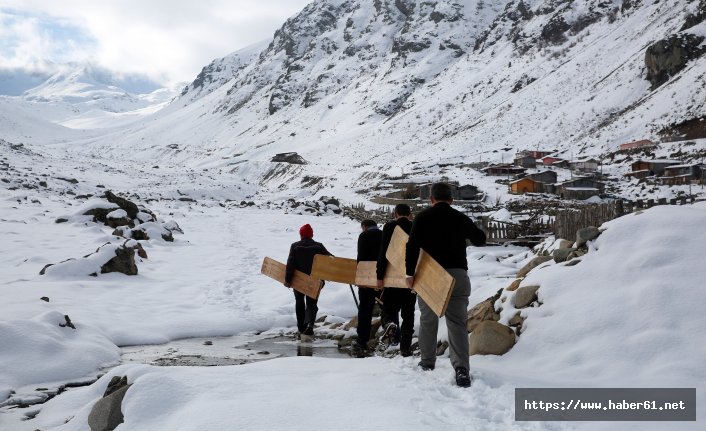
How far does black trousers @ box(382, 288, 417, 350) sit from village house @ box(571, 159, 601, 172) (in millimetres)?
51401

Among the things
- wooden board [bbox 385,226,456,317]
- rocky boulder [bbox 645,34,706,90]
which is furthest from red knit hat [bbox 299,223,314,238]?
rocky boulder [bbox 645,34,706,90]

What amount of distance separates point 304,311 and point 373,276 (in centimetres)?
220

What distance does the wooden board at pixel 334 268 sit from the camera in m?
7.84

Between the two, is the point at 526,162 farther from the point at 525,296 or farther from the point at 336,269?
the point at 525,296

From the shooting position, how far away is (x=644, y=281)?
554cm

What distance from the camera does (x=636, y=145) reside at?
54781 mm

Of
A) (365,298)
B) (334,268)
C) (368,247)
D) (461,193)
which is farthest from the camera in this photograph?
(461,193)

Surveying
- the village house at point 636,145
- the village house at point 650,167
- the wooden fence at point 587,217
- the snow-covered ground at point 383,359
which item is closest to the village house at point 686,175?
the village house at point 650,167

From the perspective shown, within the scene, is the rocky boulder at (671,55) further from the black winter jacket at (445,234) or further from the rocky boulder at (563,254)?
A: the black winter jacket at (445,234)

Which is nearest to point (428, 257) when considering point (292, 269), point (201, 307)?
point (292, 269)

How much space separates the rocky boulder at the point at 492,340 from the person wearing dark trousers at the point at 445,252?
843mm

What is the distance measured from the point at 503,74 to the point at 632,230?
102 m

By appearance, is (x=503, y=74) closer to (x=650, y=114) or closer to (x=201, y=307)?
(x=650, y=114)

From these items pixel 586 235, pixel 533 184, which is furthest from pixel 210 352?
pixel 533 184
